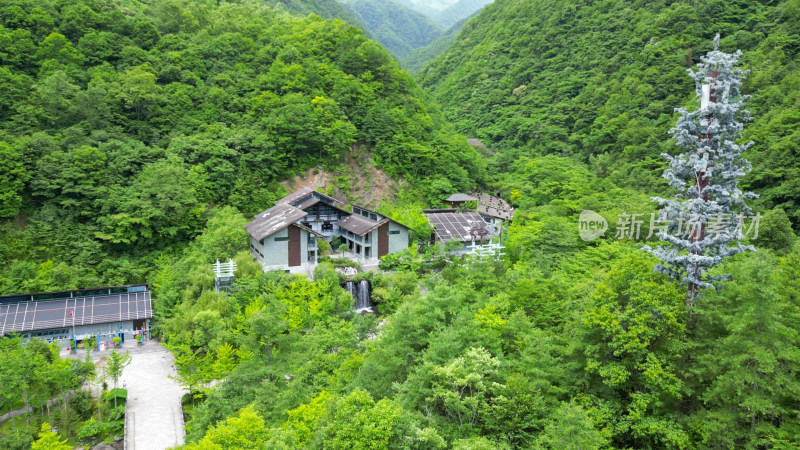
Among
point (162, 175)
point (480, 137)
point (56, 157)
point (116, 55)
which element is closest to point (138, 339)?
point (162, 175)

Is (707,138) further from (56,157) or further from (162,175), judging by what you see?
(56,157)

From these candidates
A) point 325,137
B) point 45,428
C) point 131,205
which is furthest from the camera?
point 325,137

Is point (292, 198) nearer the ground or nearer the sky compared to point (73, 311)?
nearer the sky

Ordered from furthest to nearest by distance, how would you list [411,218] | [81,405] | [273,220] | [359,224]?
[411,218] → [359,224] → [273,220] → [81,405]

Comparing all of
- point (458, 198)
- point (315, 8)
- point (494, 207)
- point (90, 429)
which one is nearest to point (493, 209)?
point (494, 207)

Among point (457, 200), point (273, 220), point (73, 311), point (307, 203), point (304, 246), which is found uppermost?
point (457, 200)

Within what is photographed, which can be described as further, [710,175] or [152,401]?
[152,401]

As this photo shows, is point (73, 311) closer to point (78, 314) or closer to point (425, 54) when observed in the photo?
point (78, 314)
